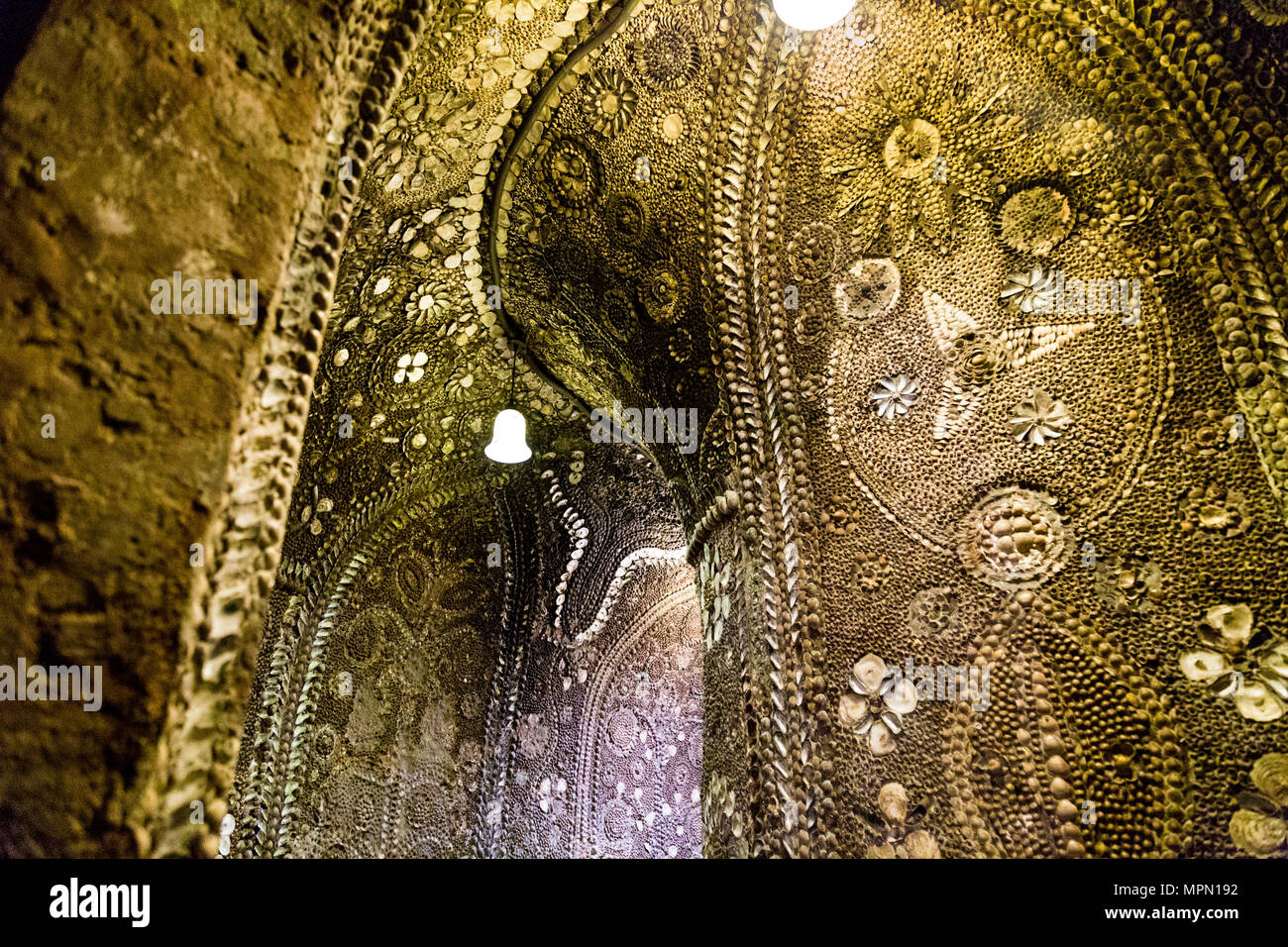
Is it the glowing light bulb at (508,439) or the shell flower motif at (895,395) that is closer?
the shell flower motif at (895,395)

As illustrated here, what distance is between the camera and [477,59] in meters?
2.13

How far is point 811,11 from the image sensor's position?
179cm

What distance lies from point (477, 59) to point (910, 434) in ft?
4.82

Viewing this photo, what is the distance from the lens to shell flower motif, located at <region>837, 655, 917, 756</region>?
165 cm

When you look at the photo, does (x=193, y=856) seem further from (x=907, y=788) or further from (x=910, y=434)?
(x=910, y=434)

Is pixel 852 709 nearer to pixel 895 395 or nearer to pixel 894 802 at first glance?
pixel 894 802

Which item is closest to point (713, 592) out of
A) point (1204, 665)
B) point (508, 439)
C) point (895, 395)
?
point (895, 395)

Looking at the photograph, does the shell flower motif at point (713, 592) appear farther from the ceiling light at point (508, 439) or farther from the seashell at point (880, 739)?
the ceiling light at point (508, 439)

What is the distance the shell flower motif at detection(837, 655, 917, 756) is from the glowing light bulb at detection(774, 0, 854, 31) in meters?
1.39

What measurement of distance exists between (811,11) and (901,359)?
2.59ft

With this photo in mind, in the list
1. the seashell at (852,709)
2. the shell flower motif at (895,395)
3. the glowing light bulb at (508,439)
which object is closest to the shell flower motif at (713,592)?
the seashell at (852,709)

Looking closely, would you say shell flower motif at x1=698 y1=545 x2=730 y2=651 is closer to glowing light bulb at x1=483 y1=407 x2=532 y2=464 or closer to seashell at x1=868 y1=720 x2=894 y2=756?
seashell at x1=868 y1=720 x2=894 y2=756

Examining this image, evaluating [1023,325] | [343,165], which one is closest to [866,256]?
[1023,325]

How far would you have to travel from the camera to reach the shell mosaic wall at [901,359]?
137 centimetres
